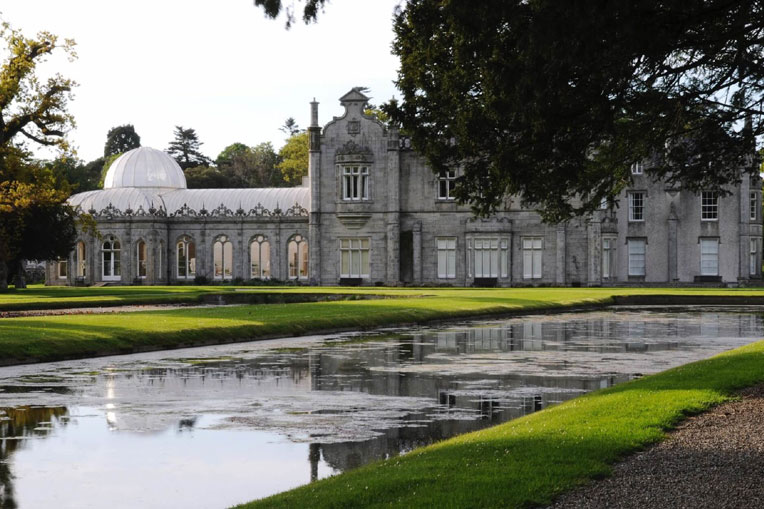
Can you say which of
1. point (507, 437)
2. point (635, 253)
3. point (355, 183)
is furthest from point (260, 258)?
point (507, 437)

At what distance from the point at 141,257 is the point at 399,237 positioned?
17.6m

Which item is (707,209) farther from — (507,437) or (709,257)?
(507,437)

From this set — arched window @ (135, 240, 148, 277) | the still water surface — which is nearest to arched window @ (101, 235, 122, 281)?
arched window @ (135, 240, 148, 277)

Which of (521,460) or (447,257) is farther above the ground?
(447,257)

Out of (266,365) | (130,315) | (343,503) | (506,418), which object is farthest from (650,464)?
(130,315)

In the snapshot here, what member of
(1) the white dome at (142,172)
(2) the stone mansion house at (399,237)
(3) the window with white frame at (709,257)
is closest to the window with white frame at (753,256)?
(2) the stone mansion house at (399,237)

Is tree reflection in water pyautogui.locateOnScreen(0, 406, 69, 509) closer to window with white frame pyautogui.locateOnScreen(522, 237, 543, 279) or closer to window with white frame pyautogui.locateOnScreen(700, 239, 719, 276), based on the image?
window with white frame pyautogui.locateOnScreen(522, 237, 543, 279)

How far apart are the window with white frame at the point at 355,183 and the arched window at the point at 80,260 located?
58.4 feet

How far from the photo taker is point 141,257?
219ft

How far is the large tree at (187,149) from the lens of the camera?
121m

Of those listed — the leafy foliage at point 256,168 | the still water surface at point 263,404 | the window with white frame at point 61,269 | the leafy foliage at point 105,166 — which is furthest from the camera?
the leafy foliage at point 256,168

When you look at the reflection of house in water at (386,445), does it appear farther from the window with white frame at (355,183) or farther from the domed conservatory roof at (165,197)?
the domed conservatory roof at (165,197)

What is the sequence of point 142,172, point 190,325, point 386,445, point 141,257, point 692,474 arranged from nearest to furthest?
point 692,474 → point 386,445 → point 190,325 → point 141,257 → point 142,172

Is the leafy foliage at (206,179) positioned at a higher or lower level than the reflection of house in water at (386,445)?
higher
